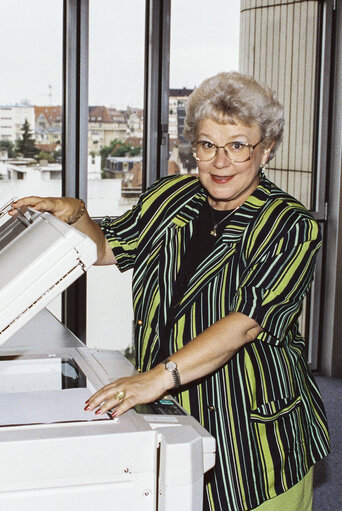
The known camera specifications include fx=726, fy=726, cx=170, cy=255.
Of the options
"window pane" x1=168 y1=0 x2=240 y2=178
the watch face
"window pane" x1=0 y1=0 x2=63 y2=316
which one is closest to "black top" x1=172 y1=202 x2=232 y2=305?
the watch face

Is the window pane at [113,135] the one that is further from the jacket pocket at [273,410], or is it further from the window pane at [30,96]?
the jacket pocket at [273,410]

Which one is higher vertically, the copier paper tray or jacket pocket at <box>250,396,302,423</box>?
the copier paper tray

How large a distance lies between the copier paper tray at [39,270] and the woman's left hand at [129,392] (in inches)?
9.1

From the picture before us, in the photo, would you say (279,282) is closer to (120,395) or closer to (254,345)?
(254,345)

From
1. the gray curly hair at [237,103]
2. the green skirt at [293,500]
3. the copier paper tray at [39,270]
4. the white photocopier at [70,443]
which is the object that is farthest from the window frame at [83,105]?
the copier paper tray at [39,270]

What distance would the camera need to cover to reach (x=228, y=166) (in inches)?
65.2

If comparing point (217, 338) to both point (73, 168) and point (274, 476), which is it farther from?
point (73, 168)

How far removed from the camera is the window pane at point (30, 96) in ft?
11.7

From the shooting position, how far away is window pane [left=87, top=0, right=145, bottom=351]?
12.4ft

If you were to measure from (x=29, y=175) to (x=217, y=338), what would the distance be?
242cm

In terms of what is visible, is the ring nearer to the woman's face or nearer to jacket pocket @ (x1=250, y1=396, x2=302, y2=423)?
jacket pocket @ (x1=250, y1=396, x2=302, y2=423)

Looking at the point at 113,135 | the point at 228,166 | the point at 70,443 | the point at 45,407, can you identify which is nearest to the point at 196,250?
the point at 228,166

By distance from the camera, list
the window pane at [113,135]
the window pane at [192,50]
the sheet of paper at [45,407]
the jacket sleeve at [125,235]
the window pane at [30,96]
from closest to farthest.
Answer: the sheet of paper at [45,407] < the jacket sleeve at [125,235] < the window pane at [30,96] < the window pane at [113,135] < the window pane at [192,50]

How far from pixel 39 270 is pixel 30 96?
272cm
